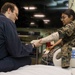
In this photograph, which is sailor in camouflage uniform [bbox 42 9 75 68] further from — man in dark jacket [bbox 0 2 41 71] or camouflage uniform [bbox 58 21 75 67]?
man in dark jacket [bbox 0 2 41 71]

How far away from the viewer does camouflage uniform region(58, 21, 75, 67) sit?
1861 mm

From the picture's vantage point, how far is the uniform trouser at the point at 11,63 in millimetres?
1611

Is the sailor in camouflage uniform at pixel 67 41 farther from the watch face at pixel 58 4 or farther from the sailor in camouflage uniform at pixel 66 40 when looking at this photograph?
the watch face at pixel 58 4

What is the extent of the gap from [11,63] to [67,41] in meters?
0.72

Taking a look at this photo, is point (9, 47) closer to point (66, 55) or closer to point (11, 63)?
point (11, 63)

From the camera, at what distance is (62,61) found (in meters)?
1.86

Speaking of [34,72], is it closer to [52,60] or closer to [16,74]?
[16,74]

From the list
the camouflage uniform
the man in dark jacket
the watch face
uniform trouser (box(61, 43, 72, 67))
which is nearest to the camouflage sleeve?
the camouflage uniform

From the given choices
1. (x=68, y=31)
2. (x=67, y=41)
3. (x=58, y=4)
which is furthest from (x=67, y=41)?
(x=58, y=4)

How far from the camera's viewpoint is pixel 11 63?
1664 mm

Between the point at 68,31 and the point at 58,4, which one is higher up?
the point at 58,4

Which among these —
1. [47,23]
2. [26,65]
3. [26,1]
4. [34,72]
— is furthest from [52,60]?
[26,1]

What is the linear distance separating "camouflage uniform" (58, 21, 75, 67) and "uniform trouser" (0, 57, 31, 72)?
423mm

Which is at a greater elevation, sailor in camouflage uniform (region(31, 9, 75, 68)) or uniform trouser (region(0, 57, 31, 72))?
sailor in camouflage uniform (region(31, 9, 75, 68))
